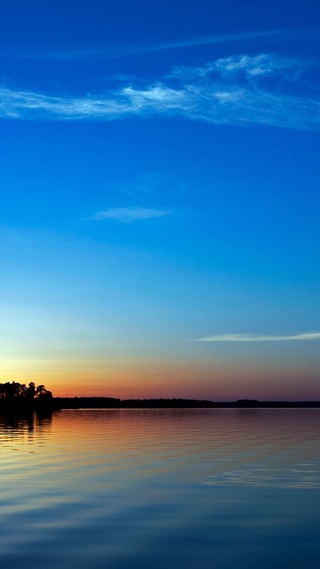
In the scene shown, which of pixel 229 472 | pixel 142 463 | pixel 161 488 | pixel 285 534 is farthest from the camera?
pixel 142 463

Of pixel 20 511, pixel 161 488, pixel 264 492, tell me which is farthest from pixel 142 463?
pixel 20 511

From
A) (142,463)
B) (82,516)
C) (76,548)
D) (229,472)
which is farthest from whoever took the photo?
(142,463)

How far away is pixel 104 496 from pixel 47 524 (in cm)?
726

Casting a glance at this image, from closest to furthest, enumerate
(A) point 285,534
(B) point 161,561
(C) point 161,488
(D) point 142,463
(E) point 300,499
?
(B) point 161,561
(A) point 285,534
(E) point 300,499
(C) point 161,488
(D) point 142,463

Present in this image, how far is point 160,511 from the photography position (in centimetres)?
2694

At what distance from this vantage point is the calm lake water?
19469mm

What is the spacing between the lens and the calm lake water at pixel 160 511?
19.5 m

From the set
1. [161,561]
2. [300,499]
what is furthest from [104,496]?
[161,561]

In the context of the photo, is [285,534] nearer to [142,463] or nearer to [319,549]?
[319,549]

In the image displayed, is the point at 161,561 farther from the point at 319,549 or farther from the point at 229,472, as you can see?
the point at 229,472

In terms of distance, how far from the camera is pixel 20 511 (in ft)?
86.8

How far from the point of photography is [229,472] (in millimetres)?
39406

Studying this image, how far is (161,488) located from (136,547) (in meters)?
12.8

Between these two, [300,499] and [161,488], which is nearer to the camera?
[300,499]
